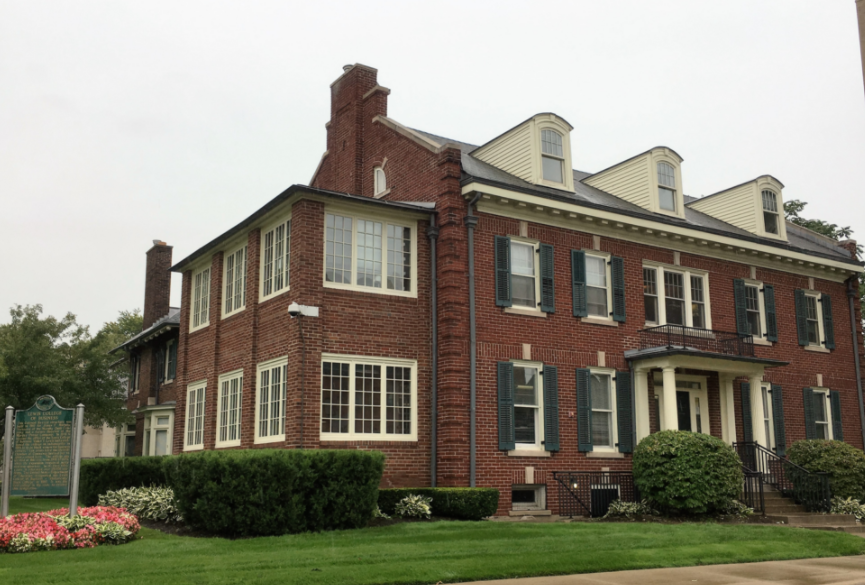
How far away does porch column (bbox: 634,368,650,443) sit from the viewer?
67.8 ft

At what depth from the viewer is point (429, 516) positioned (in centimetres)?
1648

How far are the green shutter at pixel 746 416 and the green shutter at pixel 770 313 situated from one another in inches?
84.7

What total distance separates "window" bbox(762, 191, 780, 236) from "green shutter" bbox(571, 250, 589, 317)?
8328 mm

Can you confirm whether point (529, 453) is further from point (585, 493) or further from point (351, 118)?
point (351, 118)

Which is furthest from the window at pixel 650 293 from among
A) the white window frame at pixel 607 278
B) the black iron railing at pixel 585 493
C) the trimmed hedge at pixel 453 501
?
the trimmed hedge at pixel 453 501

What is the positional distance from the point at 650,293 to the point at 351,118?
988cm

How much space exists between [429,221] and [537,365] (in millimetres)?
4214

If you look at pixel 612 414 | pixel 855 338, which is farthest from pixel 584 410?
pixel 855 338

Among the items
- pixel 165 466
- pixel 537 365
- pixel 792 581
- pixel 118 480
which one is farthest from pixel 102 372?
pixel 792 581

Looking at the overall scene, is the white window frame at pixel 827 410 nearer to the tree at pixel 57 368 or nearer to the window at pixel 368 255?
the window at pixel 368 255

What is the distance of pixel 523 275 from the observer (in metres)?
20.0

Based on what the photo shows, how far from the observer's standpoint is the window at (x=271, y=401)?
18125mm

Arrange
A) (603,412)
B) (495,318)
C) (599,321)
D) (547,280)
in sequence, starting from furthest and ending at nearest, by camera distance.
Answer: (599,321)
(603,412)
(547,280)
(495,318)

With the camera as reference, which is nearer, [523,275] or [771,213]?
[523,275]
